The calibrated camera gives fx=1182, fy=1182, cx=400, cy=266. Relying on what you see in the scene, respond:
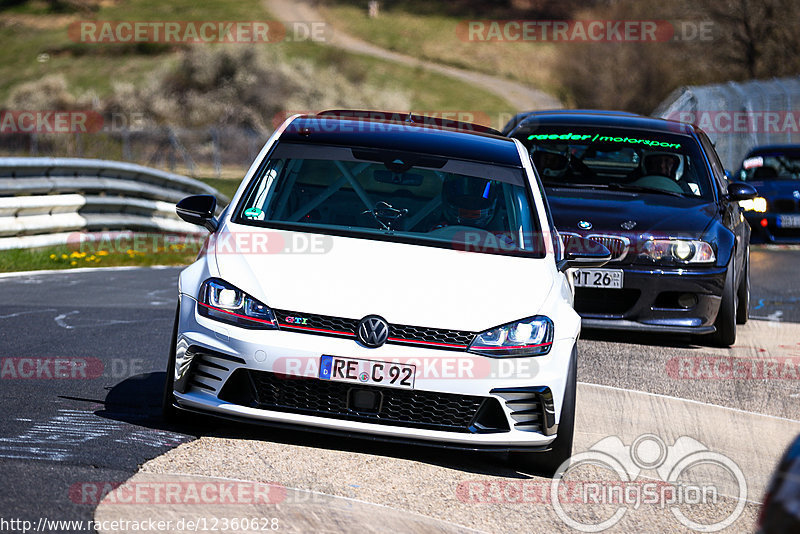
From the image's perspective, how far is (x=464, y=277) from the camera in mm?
5375

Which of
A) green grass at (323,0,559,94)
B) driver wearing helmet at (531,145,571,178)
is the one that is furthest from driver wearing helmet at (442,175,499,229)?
green grass at (323,0,559,94)

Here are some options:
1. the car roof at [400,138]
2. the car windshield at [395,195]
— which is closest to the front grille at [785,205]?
the car roof at [400,138]

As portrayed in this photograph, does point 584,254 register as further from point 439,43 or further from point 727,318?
point 439,43

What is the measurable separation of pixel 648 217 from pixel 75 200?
832cm

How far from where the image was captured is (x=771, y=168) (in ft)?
62.5

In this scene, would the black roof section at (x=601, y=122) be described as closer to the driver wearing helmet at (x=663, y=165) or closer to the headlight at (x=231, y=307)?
the driver wearing helmet at (x=663, y=165)

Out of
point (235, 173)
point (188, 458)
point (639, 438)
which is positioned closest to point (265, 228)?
point (188, 458)

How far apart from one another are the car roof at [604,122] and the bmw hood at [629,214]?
821 millimetres

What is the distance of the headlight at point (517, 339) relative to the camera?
509 centimetres

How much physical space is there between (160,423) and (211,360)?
0.63 meters

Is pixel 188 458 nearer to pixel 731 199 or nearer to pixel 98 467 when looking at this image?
pixel 98 467

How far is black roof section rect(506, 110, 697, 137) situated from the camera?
9891mm

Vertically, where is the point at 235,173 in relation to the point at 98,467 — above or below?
below

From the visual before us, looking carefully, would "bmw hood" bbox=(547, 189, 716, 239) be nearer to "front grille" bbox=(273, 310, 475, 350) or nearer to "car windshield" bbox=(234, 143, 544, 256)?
"car windshield" bbox=(234, 143, 544, 256)
